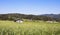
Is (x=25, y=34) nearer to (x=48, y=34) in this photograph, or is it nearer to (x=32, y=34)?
(x=32, y=34)

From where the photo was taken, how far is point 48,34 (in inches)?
231

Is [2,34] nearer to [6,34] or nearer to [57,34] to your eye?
[6,34]

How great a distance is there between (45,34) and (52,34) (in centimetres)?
27

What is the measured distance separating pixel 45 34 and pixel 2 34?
1.54 meters

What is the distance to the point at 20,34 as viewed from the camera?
559 cm

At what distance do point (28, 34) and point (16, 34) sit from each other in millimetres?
428

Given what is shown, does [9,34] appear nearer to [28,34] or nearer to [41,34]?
[28,34]

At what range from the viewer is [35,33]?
596 cm

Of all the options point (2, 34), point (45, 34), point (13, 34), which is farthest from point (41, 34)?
point (2, 34)

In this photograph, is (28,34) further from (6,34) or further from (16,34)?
(6,34)

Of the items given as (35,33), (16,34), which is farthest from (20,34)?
(35,33)

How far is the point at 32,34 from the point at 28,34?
17 cm

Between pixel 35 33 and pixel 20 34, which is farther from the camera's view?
pixel 35 33

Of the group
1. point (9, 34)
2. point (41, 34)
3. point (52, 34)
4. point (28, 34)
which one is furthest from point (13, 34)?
point (52, 34)
